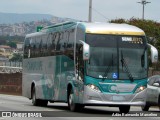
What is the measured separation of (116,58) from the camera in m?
22.6

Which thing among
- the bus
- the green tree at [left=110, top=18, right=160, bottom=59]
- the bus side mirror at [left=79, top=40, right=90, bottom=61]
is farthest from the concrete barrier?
the bus side mirror at [left=79, top=40, right=90, bottom=61]

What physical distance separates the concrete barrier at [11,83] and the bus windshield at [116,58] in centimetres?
3658

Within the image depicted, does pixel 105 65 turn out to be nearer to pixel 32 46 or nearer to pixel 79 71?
pixel 79 71

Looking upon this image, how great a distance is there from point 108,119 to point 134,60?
11.5ft

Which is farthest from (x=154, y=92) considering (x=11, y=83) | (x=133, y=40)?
(x=11, y=83)

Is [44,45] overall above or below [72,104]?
above

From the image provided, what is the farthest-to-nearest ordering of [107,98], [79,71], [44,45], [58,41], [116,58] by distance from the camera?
1. [44,45]
2. [58,41]
3. [79,71]
4. [116,58]
5. [107,98]

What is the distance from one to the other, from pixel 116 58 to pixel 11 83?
147 ft

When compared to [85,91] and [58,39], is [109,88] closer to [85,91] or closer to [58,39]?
[85,91]

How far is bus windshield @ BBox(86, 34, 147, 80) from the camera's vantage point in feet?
73.6

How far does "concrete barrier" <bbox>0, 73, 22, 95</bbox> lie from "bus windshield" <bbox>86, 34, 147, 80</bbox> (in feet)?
120

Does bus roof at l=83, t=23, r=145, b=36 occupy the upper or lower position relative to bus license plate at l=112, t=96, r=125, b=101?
upper

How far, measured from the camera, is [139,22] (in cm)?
8756

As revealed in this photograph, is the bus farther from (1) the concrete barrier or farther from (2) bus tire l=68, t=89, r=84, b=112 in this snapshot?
(1) the concrete barrier
